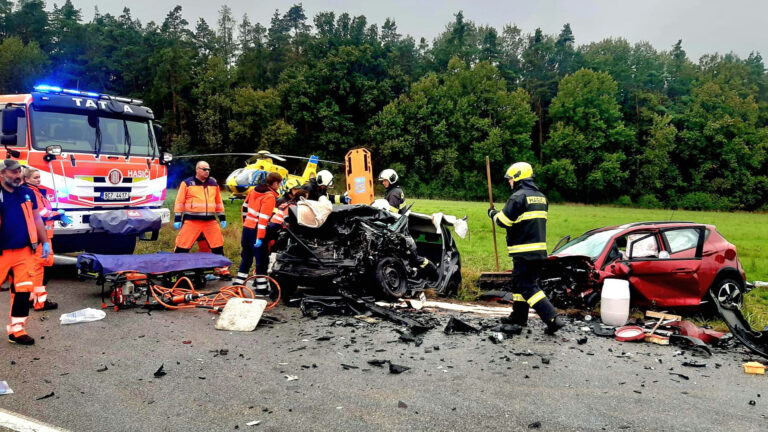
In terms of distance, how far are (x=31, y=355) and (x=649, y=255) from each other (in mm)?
7224

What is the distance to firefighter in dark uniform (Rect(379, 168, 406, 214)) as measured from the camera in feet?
28.0

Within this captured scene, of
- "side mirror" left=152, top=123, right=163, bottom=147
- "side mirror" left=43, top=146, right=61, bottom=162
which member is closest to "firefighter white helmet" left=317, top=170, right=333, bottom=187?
"side mirror" left=152, top=123, right=163, bottom=147

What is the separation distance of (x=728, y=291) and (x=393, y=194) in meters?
4.97

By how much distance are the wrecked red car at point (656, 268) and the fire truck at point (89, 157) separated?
22.7 ft

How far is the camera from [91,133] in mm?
9086

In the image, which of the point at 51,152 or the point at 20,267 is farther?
the point at 51,152

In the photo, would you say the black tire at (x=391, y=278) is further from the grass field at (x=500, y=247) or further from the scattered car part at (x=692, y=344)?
the scattered car part at (x=692, y=344)

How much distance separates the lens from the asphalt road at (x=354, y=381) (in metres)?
3.56

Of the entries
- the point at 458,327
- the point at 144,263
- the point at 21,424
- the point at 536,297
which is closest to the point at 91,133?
the point at 144,263

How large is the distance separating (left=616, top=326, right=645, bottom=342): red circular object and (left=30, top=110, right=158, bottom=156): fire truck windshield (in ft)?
27.5

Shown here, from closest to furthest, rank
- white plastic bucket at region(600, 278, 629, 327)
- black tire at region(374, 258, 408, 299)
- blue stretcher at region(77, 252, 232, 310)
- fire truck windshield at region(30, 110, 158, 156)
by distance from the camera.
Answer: white plastic bucket at region(600, 278, 629, 327) → blue stretcher at region(77, 252, 232, 310) → black tire at region(374, 258, 408, 299) → fire truck windshield at region(30, 110, 158, 156)

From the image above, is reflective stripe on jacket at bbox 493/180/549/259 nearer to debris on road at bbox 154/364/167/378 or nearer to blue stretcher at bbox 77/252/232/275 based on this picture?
debris on road at bbox 154/364/167/378

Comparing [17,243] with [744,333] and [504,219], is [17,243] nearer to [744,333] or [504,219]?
[504,219]

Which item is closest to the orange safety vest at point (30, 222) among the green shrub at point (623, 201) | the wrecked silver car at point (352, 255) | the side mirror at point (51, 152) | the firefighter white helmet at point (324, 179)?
the wrecked silver car at point (352, 255)
